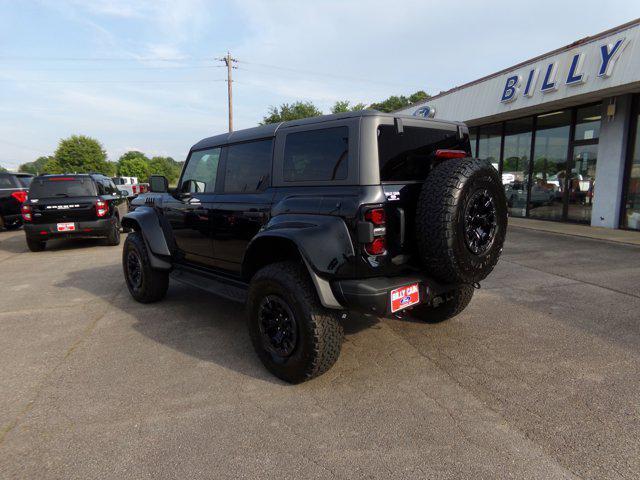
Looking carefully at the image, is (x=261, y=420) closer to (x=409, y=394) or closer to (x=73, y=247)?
(x=409, y=394)

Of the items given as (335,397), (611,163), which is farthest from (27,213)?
(611,163)

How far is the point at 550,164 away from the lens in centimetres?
1226

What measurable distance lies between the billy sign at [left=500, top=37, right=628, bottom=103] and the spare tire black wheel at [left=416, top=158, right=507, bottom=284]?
327 inches

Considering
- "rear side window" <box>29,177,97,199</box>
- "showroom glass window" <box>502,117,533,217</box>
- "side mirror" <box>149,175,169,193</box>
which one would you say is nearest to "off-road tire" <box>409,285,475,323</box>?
"side mirror" <box>149,175,169,193</box>

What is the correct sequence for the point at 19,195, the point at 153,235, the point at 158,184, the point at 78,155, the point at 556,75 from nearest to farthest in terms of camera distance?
1. the point at 158,184
2. the point at 153,235
3. the point at 556,75
4. the point at 19,195
5. the point at 78,155

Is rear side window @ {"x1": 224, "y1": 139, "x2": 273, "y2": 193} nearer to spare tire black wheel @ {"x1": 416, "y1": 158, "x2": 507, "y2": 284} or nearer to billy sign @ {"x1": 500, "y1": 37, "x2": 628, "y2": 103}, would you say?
spare tire black wheel @ {"x1": 416, "y1": 158, "x2": 507, "y2": 284}

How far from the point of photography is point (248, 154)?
3721 millimetres

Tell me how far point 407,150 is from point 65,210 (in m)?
7.86

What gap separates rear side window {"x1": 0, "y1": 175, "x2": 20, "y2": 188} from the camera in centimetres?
1180

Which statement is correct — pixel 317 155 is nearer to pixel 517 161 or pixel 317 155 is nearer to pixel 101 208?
pixel 101 208

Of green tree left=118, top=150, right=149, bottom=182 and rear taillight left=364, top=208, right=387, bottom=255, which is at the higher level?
green tree left=118, top=150, right=149, bottom=182

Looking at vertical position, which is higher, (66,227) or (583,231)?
(66,227)

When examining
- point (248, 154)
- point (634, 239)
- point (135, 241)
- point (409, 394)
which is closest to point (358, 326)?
point (409, 394)

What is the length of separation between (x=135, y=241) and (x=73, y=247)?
→ 5790mm
